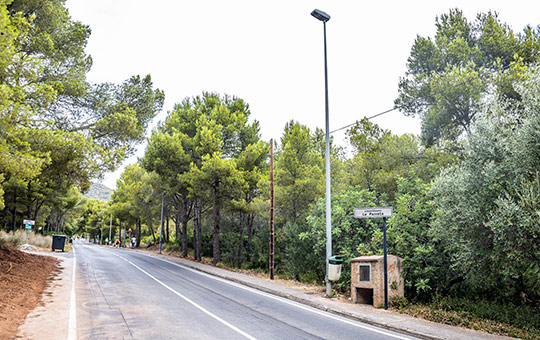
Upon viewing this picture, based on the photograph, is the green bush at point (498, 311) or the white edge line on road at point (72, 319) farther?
the green bush at point (498, 311)

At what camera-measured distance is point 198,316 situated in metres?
8.34

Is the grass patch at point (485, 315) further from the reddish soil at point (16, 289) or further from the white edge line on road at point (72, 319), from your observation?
the reddish soil at point (16, 289)

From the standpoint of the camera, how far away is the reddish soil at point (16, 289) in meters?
7.02

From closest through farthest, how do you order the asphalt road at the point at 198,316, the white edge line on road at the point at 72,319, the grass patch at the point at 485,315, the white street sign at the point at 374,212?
the white edge line on road at the point at 72,319, the asphalt road at the point at 198,316, the grass patch at the point at 485,315, the white street sign at the point at 374,212

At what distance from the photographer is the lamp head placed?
13.4 metres

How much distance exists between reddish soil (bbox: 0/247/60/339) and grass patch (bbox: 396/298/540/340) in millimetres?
9163

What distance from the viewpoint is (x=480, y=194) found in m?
8.03

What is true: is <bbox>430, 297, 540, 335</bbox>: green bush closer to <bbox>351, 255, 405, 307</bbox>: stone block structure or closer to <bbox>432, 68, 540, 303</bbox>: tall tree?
<bbox>432, 68, 540, 303</bbox>: tall tree

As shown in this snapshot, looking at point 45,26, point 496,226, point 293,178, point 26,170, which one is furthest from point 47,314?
point 293,178

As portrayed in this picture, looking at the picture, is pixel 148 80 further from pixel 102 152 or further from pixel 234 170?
pixel 234 170

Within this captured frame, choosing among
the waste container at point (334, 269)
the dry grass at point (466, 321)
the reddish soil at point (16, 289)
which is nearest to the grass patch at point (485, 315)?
the dry grass at point (466, 321)

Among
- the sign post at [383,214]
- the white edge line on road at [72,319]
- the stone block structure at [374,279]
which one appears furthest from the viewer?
the stone block structure at [374,279]

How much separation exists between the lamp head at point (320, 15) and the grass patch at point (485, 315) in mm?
10483

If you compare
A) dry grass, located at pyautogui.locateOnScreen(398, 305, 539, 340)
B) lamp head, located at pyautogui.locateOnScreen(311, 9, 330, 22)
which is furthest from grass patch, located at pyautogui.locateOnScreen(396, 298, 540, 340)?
lamp head, located at pyautogui.locateOnScreen(311, 9, 330, 22)
